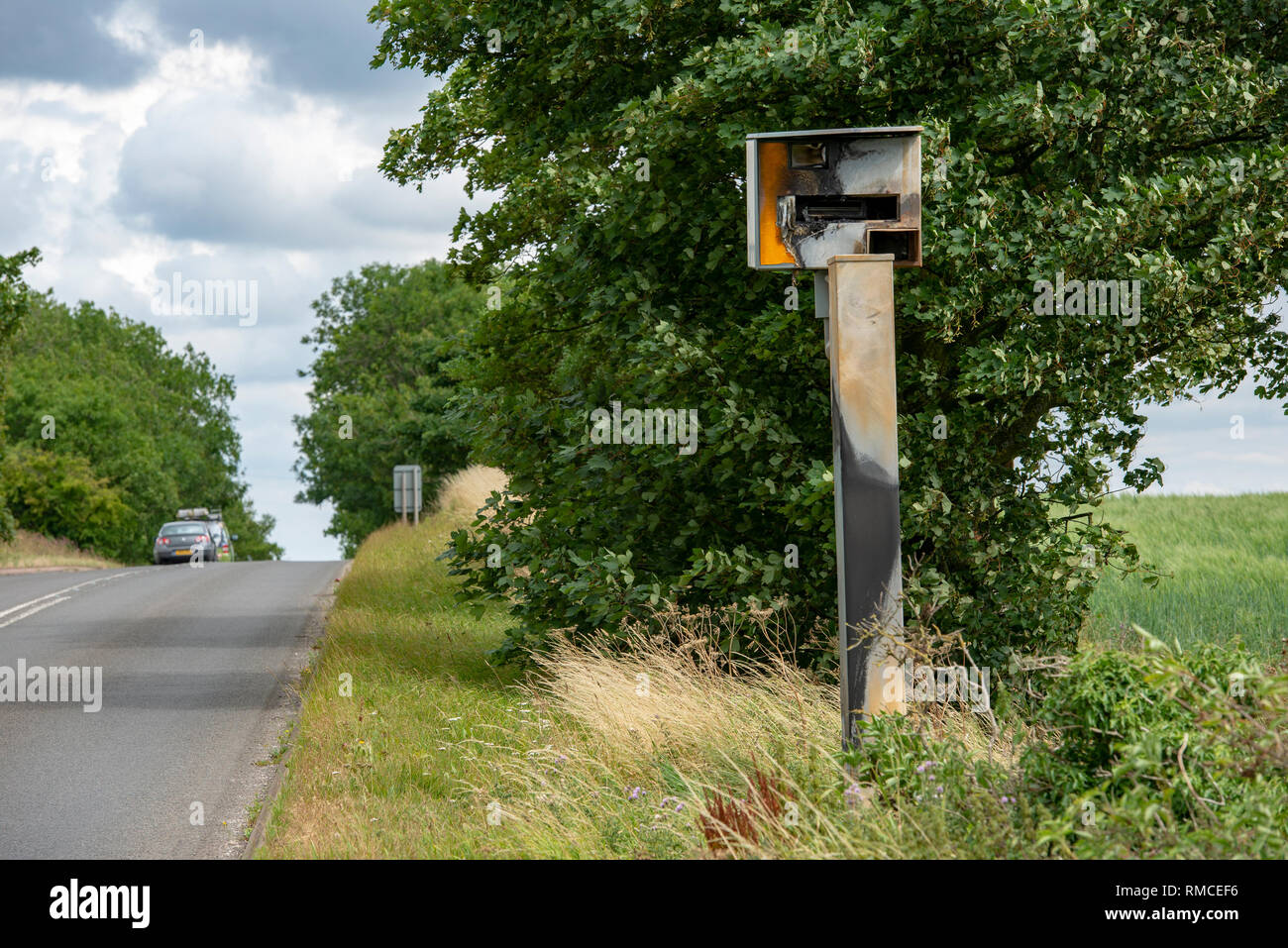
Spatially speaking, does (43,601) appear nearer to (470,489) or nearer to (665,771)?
(470,489)

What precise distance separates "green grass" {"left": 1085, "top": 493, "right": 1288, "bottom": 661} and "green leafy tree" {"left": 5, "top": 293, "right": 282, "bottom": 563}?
4101 cm

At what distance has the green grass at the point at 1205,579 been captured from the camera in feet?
51.8

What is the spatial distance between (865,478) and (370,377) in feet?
175

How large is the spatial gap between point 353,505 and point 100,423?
1535 cm

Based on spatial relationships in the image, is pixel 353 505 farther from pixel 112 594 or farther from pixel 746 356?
pixel 746 356

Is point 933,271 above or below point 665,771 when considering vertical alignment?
above

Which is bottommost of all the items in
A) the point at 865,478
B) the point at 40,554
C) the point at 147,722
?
the point at 40,554

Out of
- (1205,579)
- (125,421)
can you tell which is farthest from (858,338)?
(125,421)

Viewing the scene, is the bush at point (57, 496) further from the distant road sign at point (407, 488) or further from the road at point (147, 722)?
the road at point (147, 722)

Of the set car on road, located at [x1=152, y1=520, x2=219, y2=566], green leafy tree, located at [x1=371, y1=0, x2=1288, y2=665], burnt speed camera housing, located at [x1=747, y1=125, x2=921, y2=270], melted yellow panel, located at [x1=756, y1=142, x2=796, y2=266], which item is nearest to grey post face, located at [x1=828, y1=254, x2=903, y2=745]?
burnt speed camera housing, located at [x1=747, y1=125, x2=921, y2=270]

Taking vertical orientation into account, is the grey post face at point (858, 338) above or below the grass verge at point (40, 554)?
above

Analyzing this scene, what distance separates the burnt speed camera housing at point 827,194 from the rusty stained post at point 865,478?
237 mm

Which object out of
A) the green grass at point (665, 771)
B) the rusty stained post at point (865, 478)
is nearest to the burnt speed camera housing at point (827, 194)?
the rusty stained post at point (865, 478)

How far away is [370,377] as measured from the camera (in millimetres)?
57312
